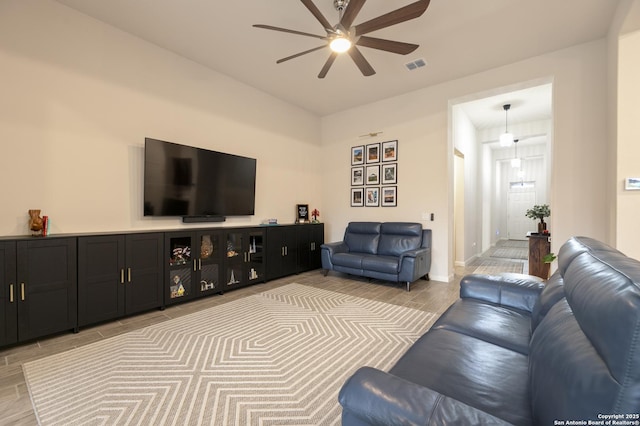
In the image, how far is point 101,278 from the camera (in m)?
2.82

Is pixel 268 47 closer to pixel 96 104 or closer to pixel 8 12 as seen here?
pixel 96 104

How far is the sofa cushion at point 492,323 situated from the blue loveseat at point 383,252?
1980mm

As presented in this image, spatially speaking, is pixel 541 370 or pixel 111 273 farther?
pixel 111 273

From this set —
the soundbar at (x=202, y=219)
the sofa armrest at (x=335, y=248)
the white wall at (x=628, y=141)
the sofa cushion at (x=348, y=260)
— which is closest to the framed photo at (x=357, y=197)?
the sofa armrest at (x=335, y=248)

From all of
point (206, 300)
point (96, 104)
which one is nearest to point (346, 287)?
point (206, 300)

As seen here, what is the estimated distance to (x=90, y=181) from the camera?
3.04 metres

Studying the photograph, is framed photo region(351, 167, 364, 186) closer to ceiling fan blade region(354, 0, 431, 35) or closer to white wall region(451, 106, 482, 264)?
white wall region(451, 106, 482, 264)

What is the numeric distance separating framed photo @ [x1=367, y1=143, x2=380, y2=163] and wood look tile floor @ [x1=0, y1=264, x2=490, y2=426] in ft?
7.51

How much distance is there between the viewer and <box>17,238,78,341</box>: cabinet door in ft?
7.90

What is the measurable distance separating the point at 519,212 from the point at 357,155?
25.9ft

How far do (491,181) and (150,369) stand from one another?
33.1 ft

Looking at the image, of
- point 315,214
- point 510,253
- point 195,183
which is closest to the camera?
point 195,183

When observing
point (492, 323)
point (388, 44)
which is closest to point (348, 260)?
point (492, 323)

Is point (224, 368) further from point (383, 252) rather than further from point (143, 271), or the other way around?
point (383, 252)
